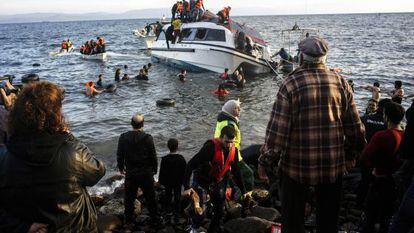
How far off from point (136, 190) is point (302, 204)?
11.0 feet

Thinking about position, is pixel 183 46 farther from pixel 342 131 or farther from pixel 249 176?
pixel 342 131

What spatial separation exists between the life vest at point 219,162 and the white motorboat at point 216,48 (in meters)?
16.8

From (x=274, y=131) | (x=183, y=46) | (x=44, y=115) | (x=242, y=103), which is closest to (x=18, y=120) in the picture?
(x=44, y=115)

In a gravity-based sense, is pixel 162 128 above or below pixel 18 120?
below

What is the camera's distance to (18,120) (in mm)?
2525

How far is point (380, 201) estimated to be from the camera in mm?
4727

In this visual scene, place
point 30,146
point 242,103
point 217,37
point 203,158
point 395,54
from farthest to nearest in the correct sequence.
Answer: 1. point 395,54
2. point 217,37
3. point 242,103
4. point 203,158
5. point 30,146

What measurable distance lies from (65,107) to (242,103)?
7.77 metres

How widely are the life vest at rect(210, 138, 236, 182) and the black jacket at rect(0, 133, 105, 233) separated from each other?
2140mm

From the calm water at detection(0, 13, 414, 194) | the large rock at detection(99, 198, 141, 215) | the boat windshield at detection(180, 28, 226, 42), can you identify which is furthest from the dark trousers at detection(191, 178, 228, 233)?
the boat windshield at detection(180, 28, 226, 42)

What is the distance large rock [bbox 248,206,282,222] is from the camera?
589 cm

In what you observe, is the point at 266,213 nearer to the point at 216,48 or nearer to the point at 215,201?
the point at 215,201

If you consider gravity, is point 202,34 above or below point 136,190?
above

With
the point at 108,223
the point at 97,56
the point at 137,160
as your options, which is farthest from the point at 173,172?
the point at 97,56
